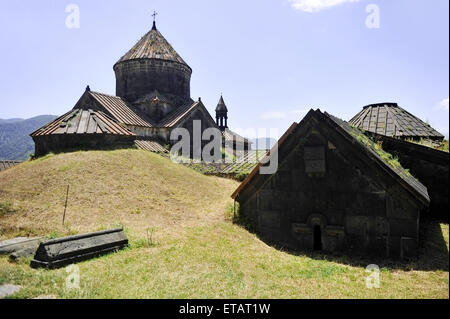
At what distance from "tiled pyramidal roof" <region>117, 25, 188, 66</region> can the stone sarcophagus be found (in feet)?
65.7

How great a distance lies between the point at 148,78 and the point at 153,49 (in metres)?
2.68

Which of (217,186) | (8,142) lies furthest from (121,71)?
(8,142)

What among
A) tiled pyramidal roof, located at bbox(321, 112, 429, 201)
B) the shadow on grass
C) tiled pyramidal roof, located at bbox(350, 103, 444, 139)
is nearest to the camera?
the shadow on grass

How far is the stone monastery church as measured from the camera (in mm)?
21141

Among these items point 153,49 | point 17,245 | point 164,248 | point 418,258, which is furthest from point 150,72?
point 418,258

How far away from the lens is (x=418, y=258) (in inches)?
306

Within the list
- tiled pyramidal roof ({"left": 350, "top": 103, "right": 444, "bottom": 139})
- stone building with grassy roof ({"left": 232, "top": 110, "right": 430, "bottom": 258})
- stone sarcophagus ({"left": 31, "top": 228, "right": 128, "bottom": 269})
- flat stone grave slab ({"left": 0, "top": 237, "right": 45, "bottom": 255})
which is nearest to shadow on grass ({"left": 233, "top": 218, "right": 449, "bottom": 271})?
stone building with grassy roof ({"left": 232, "top": 110, "right": 430, "bottom": 258})

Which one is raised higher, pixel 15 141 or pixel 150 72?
pixel 15 141

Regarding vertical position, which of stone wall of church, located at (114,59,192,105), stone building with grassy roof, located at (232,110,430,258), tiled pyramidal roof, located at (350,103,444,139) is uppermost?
stone wall of church, located at (114,59,192,105)

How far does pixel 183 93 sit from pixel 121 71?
538 cm

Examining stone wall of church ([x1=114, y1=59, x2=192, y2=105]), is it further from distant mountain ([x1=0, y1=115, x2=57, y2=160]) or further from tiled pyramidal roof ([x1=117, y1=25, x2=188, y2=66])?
distant mountain ([x1=0, y1=115, x2=57, y2=160])

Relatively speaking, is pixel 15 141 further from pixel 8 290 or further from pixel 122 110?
pixel 8 290
